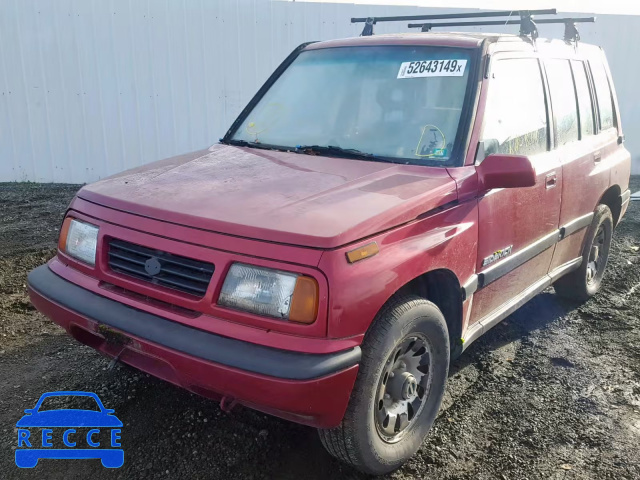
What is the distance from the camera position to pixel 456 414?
3.02 meters

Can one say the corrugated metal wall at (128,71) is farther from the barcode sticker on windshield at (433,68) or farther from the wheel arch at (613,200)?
the barcode sticker on windshield at (433,68)

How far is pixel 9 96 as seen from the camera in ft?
27.1

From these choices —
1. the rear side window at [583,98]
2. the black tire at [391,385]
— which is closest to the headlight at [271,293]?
the black tire at [391,385]

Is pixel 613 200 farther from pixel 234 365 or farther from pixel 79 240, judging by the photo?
pixel 79 240

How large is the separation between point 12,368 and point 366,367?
91.3 inches

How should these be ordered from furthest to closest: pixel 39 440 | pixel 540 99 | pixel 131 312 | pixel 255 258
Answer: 1. pixel 540 99
2. pixel 39 440
3. pixel 131 312
4. pixel 255 258

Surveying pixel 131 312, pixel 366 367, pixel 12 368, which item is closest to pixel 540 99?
pixel 366 367

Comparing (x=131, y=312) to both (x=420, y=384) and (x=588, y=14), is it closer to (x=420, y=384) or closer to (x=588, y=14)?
(x=420, y=384)

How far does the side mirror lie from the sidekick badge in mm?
389

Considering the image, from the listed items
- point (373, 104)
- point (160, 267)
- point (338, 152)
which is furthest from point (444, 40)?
point (160, 267)

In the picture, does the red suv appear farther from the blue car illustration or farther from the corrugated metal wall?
the corrugated metal wall

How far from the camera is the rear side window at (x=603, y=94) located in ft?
14.3

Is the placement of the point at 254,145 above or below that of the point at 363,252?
above

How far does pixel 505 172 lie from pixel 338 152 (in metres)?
0.89
